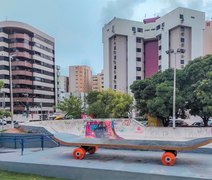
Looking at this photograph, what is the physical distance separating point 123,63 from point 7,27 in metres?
27.2

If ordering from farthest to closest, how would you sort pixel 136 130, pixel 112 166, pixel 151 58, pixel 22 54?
pixel 22 54
pixel 151 58
pixel 136 130
pixel 112 166

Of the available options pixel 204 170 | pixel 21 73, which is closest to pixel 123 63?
pixel 21 73

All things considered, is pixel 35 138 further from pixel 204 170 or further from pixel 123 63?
pixel 123 63

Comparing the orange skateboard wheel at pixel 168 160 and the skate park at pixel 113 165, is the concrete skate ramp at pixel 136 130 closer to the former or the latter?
the skate park at pixel 113 165

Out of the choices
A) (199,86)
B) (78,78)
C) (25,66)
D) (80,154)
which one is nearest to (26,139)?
(80,154)

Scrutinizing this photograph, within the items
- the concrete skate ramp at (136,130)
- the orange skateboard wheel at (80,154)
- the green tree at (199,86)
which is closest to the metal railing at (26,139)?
the orange skateboard wheel at (80,154)

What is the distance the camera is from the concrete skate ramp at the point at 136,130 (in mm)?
18261

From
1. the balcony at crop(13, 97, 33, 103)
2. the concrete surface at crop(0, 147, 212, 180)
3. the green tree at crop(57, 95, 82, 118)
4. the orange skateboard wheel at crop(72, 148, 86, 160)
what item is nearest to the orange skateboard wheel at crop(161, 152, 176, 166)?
the concrete surface at crop(0, 147, 212, 180)

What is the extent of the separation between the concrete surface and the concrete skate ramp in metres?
7.92

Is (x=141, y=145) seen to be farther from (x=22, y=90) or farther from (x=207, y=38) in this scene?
(x=22, y=90)

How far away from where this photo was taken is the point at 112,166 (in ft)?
26.8

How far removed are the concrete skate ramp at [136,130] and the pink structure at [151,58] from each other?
3394 centimetres

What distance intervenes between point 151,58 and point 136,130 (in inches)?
1432

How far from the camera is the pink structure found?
54.0 m
